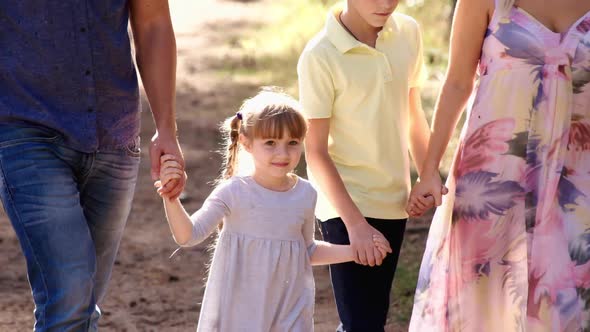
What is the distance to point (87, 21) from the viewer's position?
381 centimetres

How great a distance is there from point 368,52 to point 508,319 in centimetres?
101

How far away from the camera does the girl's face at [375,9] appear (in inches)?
166

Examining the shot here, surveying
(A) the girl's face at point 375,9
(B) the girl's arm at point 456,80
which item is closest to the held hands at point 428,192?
(B) the girl's arm at point 456,80

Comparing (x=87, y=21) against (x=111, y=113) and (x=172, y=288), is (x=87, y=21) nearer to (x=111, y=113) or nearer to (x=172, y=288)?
(x=111, y=113)

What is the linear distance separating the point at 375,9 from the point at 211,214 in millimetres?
898

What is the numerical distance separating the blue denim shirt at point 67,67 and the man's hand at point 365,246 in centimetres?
82

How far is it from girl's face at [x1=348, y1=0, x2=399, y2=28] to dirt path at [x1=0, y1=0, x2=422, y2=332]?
226cm

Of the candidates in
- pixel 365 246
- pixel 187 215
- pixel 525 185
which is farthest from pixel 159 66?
Result: pixel 525 185

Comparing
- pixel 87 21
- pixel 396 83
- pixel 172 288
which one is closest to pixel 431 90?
pixel 172 288

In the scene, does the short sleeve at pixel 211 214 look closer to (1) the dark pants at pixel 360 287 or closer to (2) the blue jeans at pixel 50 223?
(2) the blue jeans at pixel 50 223

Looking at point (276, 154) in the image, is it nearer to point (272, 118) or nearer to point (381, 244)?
point (272, 118)

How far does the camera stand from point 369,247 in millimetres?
4055

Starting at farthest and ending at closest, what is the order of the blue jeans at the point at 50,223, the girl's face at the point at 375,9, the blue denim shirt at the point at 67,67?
the girl's face at the point at 375,9, the blue denim shirt at the point at 67,67, the blue jeans at the point at 50,223

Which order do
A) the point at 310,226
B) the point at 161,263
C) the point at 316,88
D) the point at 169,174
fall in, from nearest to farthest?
the point at 169,174 → the point at 310,226 → the point at 316,88 → the point at 161,263
